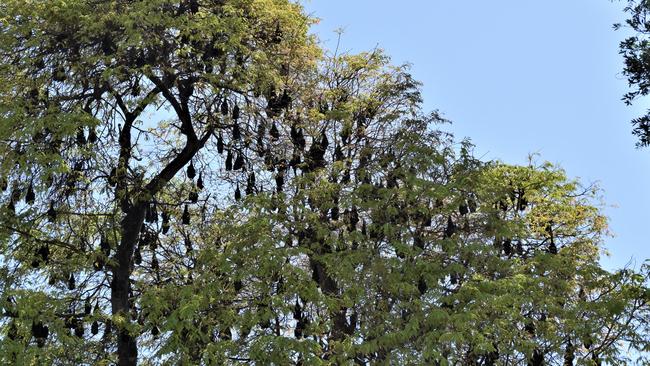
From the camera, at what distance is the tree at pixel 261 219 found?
15945 millimetres

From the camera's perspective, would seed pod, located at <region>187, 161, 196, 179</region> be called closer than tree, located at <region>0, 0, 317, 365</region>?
No

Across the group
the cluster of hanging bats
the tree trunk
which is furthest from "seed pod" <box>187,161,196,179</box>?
the tree trunk

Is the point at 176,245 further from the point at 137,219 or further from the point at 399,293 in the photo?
the point at 399,293

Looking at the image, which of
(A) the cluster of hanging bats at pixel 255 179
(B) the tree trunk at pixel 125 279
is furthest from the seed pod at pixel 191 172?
Result: (B) the tree trunk at pixel 125 279

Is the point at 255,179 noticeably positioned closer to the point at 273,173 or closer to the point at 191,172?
the point at 273,173

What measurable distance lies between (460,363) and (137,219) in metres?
8.29

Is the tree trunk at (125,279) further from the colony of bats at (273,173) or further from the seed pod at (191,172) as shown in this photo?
the seed pod at (191,172)

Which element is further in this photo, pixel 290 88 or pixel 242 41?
pixel 290 88

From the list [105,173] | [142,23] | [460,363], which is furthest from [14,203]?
[460,363]

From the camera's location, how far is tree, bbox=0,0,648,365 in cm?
1595

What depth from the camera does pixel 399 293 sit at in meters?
16.5

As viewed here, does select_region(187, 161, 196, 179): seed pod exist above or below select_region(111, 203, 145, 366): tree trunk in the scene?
above

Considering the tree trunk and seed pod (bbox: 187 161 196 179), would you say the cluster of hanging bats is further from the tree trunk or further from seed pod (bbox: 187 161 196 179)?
the tree trunk

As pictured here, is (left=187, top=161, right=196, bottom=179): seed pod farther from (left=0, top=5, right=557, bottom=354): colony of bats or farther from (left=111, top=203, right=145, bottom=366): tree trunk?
(left=111, top=203, right=145, bottom=366): tree trunk
